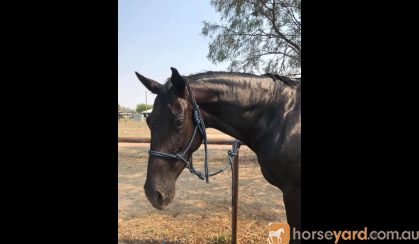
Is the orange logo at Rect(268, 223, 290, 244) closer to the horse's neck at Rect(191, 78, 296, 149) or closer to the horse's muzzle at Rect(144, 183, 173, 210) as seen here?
the horse's neck at Rect(191, 78, 296, 149)

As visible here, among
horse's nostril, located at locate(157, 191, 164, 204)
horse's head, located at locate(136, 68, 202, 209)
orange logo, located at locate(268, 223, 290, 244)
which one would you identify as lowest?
orange logo, located at locate(268, 223, 290, 244)

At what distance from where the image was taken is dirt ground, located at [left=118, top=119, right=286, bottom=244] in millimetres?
3816

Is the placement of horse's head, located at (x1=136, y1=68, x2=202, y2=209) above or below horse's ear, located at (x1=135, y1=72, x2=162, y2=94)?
below

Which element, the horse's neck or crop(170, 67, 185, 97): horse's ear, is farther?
the horse's neck

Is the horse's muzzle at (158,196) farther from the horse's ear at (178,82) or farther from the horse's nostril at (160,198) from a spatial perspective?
the horse's ear at (178,82)

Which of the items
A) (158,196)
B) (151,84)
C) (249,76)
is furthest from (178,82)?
(158,196)

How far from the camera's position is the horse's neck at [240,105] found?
7.41ft

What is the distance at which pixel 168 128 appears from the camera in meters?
2.04
